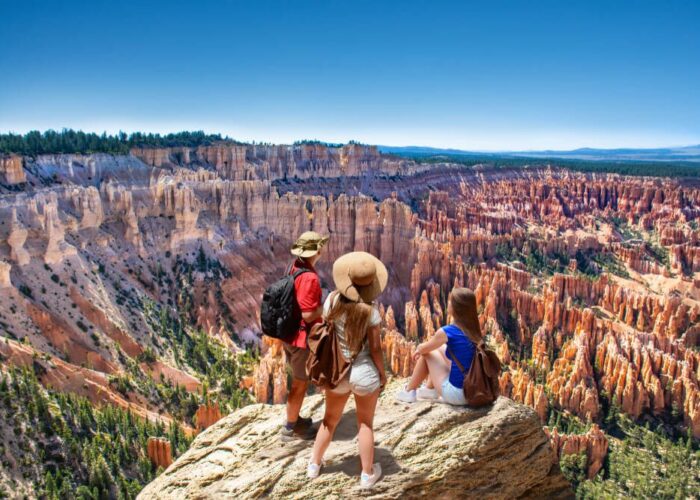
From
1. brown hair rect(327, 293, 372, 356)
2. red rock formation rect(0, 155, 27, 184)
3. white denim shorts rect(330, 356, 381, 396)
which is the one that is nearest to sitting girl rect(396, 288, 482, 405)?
white denim shorts rect(330, 356, 381, 396)

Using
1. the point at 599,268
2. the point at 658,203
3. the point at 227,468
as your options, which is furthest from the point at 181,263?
the point at 658,203

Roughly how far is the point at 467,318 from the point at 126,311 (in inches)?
1226

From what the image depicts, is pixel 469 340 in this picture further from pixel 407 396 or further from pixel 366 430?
pixel 366 430

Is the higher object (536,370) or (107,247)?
(107,247)

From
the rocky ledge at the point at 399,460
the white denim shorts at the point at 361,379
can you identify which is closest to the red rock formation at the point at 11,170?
the rocky ledge at the point at 399,460

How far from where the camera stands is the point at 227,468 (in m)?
6.78

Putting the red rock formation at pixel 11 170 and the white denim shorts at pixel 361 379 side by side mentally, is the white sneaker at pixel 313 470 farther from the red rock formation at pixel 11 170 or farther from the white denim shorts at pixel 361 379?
the red rock formation at pixel 11 170

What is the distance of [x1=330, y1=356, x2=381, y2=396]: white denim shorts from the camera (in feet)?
19.0

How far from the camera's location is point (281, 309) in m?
6.14

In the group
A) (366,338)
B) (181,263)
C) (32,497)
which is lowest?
(32,497)

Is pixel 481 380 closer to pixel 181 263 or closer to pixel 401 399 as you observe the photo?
pixel 401 399

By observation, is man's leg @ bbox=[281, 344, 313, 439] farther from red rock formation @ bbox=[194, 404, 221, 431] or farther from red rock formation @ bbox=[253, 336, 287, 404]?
red rock formation @ bbox=[253, 336, 287, 404]

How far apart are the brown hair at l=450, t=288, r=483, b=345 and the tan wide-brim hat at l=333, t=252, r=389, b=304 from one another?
0.97m

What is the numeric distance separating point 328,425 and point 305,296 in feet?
4.86
